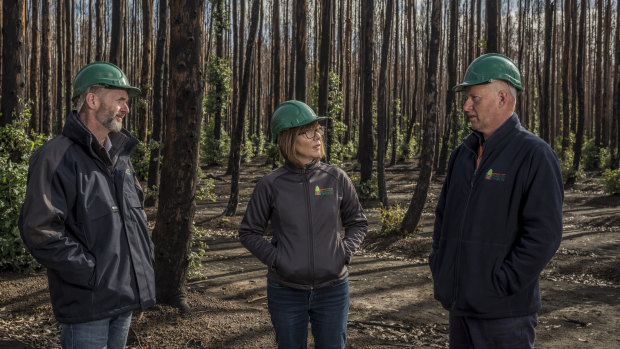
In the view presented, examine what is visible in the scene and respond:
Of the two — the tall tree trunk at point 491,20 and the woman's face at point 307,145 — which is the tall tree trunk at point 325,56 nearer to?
the tall tree trunk at point 491,20

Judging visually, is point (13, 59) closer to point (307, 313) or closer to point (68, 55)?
point (307, 313)

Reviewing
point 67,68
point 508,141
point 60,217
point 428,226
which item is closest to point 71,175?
point 60,217

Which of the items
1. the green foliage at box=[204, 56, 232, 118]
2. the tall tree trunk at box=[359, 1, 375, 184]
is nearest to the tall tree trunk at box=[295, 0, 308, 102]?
the tall tree trunk at box=[359, 1, 375, 184]

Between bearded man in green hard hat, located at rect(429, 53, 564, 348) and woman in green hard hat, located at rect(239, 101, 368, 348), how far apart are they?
0.57 meters

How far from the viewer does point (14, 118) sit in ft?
29.9

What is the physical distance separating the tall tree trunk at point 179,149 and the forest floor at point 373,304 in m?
0.44

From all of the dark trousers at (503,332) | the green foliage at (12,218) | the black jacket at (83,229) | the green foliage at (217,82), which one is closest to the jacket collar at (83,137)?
the black jacket at (83,229)

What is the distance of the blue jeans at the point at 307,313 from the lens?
2695mm

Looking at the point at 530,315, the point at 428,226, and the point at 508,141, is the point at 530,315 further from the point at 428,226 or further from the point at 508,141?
the point at 428,226

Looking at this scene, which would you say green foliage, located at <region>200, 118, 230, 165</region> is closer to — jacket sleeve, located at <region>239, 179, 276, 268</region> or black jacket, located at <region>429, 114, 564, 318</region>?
jacket sleeve, located at <region>239, 179, 276, 268</region>

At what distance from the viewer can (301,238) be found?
266cm

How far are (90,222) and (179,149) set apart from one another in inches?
110

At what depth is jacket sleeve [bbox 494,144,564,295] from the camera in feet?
7.29

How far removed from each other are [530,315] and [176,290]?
12.2ft
